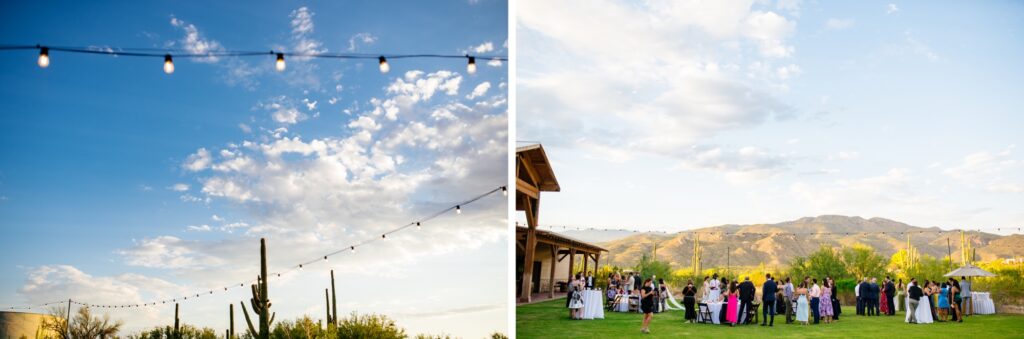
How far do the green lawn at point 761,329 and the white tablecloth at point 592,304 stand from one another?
0.23 meters

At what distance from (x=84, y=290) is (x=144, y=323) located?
1.27 metres

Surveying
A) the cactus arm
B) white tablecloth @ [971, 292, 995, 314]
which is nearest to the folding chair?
white tablecloth @ [971, 292, 995, 314]

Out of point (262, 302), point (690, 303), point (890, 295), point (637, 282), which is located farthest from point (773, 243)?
point (262, 302)

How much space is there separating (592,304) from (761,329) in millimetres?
2431

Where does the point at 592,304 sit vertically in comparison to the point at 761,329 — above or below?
above

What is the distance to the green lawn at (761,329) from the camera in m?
8.50

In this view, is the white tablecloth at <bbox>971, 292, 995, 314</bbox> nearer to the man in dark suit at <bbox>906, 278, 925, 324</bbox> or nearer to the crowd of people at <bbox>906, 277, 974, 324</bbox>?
the crowd of people at <bbox>906, 277, 974, 324</bbox>

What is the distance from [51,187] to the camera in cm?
802

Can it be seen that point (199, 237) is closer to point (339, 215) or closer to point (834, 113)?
point (339, 215)

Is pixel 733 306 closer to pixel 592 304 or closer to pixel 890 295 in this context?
pixel 592 304

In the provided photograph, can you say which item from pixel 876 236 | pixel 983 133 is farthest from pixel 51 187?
pixel 876 236

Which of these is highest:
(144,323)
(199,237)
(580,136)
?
(580,136)

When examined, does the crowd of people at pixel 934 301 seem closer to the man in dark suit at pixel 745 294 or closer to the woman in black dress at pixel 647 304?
the man in dark suit at pixel 745 294

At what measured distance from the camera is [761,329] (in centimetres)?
943
